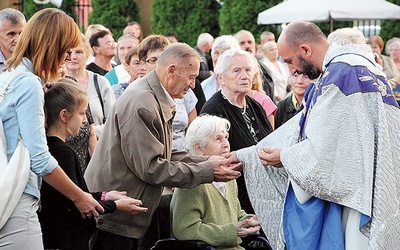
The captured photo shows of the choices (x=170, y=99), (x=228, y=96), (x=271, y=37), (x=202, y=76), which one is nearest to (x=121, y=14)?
(x=271, y=37)

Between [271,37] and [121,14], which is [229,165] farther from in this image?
[121,14]

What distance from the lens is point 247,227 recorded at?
654 cm

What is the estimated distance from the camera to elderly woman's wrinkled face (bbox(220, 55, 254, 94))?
8.04 m

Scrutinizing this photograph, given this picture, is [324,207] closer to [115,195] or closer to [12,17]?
[115,195]

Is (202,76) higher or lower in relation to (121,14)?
higher

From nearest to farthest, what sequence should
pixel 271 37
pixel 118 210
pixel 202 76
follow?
1. pixel 118 210
2. pixel 202 76
3. pixel 271 37

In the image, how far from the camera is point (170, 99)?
6.10 metres

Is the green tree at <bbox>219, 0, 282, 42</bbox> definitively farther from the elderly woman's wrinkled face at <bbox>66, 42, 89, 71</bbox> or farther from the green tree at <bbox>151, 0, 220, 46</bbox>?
the elderly woman's wrinkled face at <bbox>66, 42, 89, 71</bbox>

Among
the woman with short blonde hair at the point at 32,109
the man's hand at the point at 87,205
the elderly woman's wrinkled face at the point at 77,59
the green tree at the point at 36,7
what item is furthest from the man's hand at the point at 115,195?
the green tree at the point at 36,7

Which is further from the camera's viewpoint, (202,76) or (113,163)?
(202,76)

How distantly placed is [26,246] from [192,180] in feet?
4.89

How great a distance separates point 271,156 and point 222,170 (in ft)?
1.47

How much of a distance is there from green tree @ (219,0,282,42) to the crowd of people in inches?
607

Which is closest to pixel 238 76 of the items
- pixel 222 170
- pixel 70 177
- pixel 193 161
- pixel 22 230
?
pixel 193 161
